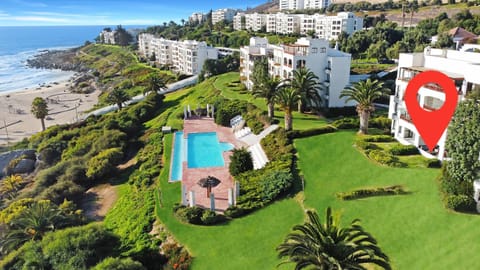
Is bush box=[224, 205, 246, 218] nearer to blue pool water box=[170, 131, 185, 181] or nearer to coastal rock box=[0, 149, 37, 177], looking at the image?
blue pool water box=[170, 131, 185, 181]

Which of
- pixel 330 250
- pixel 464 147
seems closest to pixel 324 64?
pixel 464 147

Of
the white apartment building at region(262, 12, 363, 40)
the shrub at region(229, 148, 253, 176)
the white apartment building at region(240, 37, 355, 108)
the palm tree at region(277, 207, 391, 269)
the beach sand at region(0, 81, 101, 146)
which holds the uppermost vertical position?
the white apartment building at region(262, 12, 363, 40)

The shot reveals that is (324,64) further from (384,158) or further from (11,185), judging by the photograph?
(11,185)

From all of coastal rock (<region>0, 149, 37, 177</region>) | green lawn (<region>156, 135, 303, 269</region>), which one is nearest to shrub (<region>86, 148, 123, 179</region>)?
green lawn (<region>156, 135, 303, 269</region>)

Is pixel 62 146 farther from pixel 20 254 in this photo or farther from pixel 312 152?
pixel 312 152

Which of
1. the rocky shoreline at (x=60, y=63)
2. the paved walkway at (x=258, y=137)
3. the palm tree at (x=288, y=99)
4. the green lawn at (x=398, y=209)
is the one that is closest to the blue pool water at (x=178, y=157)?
the paved walkway at (x=258, y=137)

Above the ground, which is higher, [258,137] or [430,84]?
[430,84]
